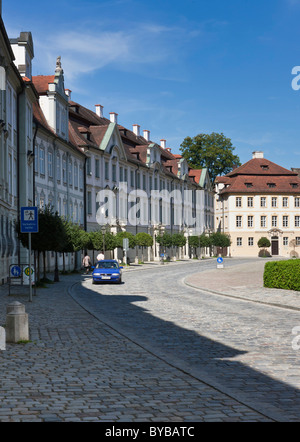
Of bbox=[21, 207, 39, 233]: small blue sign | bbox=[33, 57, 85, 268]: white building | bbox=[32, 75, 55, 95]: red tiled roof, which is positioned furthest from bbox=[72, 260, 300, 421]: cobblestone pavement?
bbox=[32, 75, 55, 95]: red tiled roof

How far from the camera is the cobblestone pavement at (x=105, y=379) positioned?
266 inches

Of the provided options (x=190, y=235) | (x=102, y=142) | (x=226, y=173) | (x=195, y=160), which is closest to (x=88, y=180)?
(x=102, y=142)

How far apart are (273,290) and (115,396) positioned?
2058 centimetres

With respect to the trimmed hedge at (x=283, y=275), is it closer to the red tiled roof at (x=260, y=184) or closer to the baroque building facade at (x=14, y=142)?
the baroque building facade at (x=14, y=142)

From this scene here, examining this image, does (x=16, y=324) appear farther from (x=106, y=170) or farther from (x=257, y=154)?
(x=257, y=154)

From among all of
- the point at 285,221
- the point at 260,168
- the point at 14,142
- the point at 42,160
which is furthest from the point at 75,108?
the point at 285,221

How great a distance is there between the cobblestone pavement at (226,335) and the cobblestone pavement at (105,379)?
0.40 feet

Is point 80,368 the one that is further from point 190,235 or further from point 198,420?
point 190,235

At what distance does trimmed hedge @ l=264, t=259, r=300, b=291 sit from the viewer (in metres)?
26.7

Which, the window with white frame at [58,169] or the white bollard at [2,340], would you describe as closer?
the white bollard at [2,340]

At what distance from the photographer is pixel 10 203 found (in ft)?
118

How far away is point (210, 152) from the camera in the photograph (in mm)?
97438

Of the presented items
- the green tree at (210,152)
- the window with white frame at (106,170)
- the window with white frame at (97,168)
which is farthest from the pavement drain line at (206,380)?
the green tree at (210,152)

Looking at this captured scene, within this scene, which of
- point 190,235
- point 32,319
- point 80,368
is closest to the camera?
point 80,368
